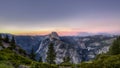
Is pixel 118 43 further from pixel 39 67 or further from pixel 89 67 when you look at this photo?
pixel 39 67

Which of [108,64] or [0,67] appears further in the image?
[108,64]

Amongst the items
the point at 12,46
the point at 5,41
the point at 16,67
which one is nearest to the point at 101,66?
the point at 16,67

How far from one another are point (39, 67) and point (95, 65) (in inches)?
733

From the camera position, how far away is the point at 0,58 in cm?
7419

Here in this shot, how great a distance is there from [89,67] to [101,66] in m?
5.43

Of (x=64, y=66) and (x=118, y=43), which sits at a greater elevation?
(x=118, y=43)

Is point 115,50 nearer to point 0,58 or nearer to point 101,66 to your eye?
point 101,66

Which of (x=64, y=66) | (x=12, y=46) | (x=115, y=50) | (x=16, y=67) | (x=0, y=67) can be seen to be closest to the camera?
(x=0, y=67)

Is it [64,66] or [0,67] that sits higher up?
[0,67]

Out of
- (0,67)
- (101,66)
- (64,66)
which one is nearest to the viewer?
(0,67)

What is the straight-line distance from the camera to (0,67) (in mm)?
53875

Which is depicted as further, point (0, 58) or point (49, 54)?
point (49, 54)

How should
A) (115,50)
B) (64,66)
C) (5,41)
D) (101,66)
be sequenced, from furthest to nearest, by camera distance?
(5,41) → (115,50) → (64,66) → (101,66)

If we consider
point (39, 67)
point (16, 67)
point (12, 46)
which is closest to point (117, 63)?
point (39, 67)
